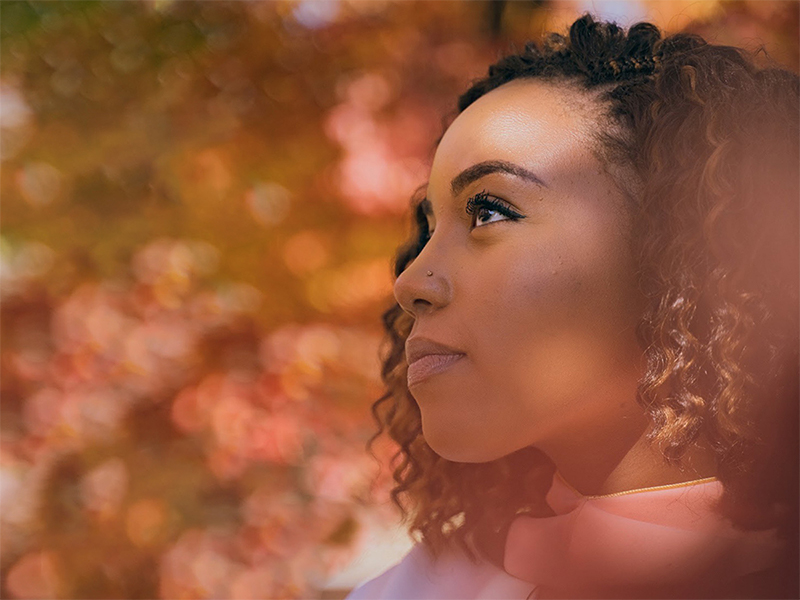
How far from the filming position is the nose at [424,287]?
1031mm

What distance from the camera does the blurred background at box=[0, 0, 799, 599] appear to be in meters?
2.54

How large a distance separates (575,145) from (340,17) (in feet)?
5.62

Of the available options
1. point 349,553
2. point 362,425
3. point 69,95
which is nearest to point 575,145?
point 362,425

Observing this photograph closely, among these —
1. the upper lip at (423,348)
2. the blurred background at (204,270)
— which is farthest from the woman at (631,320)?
the blurred background at (204,270)

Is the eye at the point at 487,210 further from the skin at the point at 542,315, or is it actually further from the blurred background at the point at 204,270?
the blurred background at the point at 204,270

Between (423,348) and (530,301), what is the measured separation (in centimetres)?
15

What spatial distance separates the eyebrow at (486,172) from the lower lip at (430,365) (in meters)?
0.22

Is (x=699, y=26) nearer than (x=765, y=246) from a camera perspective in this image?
No

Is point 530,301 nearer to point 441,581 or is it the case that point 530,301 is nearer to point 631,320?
point 631,320

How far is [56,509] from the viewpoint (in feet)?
8.66

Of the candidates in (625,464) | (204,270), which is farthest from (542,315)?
(204,270)

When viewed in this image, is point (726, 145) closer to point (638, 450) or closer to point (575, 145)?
point (575, 145)

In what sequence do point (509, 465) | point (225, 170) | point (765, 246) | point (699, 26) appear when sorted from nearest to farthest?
point (765, 246) < point (509, 465) < point (699, 26) < point (225, 170)

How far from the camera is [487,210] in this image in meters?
1.06
